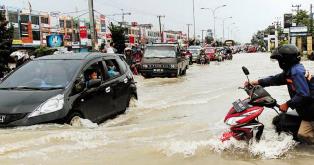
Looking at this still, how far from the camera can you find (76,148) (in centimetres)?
634

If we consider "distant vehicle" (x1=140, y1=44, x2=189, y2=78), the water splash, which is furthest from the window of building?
the water splash

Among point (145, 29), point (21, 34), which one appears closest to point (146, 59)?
point (21, 34)

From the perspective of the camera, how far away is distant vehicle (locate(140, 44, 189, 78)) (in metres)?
22.6

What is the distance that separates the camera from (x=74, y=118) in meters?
7.72

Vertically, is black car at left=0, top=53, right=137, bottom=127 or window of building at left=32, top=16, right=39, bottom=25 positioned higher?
window of building at left=32, top=16, right=39, bottom=25

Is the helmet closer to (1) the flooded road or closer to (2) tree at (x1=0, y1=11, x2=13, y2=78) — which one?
(1) the flooded road

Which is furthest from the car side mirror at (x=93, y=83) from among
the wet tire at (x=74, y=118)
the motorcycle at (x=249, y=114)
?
the motorcycle at (x=249, y=114)

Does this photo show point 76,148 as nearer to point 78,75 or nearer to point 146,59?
point 78,75

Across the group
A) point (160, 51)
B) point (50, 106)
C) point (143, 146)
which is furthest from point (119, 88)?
point (160, 51)

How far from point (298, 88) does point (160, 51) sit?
58.3 ft

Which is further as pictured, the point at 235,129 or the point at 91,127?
the point at 91,127

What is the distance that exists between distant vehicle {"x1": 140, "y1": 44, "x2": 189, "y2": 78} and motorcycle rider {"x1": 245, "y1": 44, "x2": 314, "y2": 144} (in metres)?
16.5

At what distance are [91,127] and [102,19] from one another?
10325cm

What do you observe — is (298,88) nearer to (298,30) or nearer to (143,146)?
(143,146)
